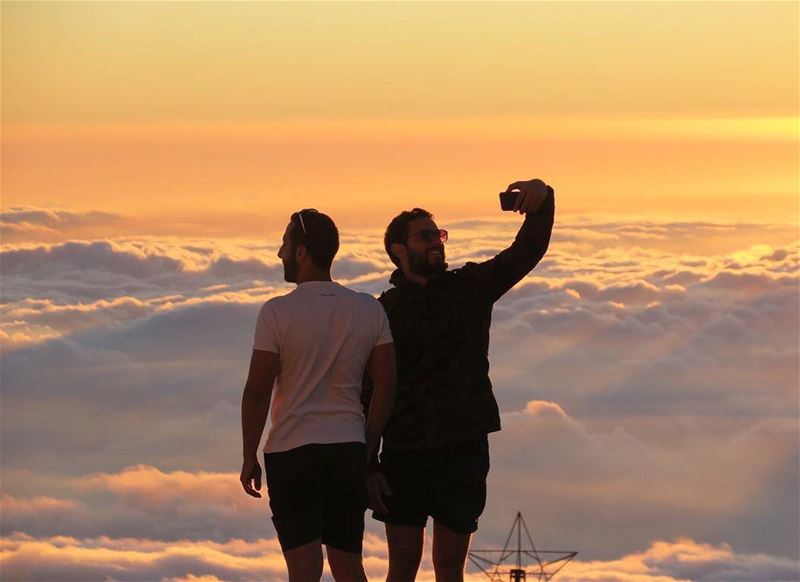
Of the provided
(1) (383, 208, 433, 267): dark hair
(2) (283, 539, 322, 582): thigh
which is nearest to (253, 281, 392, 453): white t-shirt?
(2) (283, 539, 322, 582): thigh

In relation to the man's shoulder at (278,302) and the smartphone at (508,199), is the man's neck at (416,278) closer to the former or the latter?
the smartphone at (508,199)

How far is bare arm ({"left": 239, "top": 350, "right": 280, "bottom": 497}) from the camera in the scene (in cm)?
1073

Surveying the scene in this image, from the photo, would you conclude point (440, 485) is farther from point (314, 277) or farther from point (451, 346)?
point (314, 277)

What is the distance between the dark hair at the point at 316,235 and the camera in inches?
427

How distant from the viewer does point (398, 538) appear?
39.8ft

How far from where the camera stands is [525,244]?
11875mm

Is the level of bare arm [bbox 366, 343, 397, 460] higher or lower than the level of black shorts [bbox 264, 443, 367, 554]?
higher

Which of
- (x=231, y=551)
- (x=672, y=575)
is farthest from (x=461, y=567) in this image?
(x=231, y=551)

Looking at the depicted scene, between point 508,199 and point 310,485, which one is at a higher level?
point 508,199

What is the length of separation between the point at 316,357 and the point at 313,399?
227 mm

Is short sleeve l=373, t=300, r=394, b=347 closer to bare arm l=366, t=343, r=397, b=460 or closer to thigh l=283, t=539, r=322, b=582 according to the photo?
bare arm l=366, t=343, r=397, b=460

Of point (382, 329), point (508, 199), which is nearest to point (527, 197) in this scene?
point (508, 199)

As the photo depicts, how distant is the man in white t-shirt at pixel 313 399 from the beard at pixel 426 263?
3.21 feet

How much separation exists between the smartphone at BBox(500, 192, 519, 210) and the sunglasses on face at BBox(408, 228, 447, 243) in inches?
15.8
